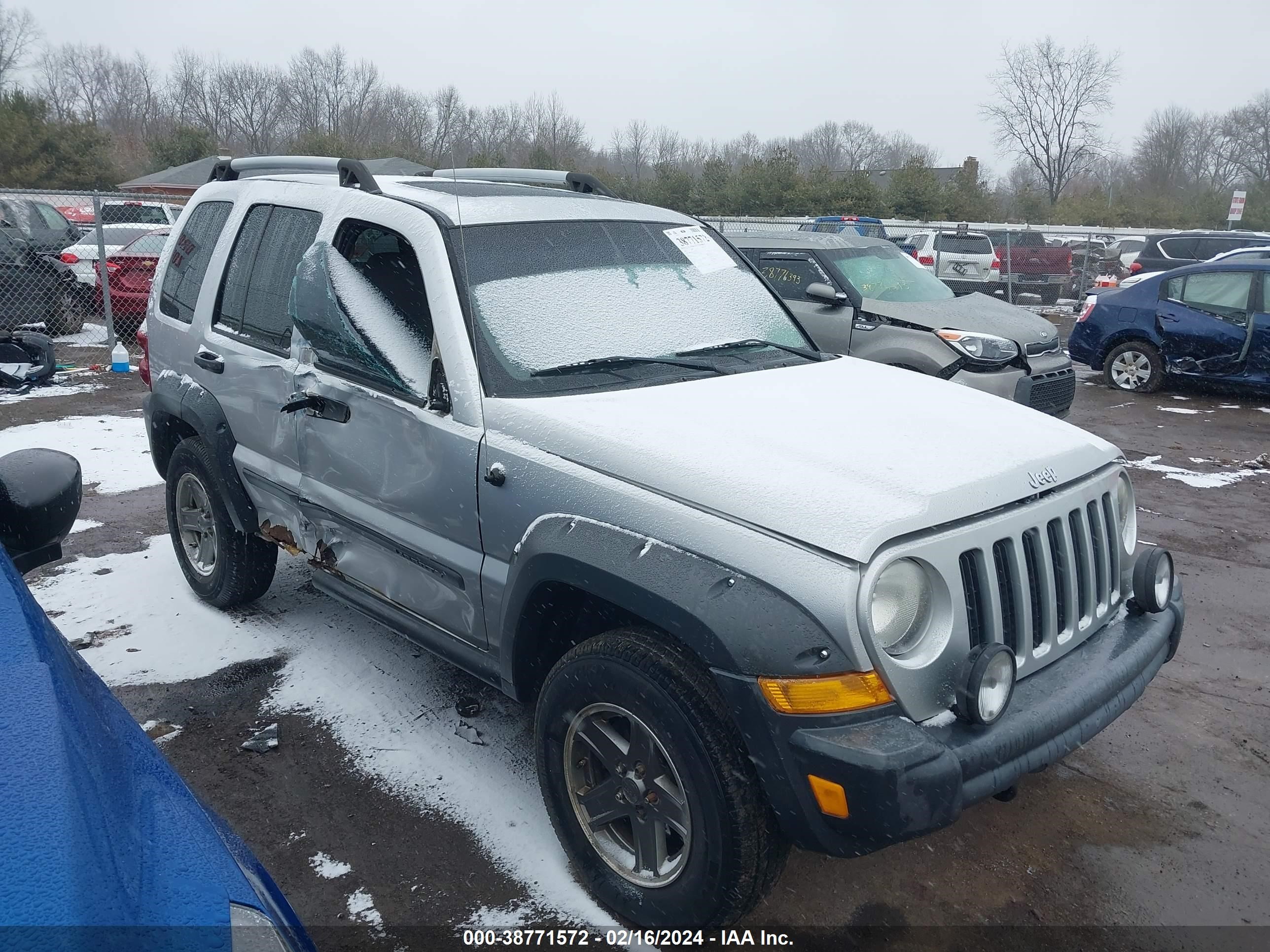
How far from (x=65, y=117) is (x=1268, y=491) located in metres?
37.8

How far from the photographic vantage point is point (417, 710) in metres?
3.85

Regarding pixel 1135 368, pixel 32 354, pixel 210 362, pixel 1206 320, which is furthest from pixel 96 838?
pixel 1135 368

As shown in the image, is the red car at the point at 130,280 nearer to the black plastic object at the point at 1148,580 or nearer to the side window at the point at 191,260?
the side window at the point at 191,260

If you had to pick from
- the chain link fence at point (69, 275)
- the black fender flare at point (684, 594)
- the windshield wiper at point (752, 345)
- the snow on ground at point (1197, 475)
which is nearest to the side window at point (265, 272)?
the windshield wiper at point (752, 345)

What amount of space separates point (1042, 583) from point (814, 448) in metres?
0.72

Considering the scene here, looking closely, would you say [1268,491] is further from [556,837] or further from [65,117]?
[65,117]

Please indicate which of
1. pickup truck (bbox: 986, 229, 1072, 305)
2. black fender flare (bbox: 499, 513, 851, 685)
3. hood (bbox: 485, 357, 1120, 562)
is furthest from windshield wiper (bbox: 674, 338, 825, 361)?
pickup truck (bbox: 986, 229, 1072, 305)

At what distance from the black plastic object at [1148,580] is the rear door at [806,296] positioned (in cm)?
522

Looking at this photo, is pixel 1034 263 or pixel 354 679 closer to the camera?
pixel 354 679

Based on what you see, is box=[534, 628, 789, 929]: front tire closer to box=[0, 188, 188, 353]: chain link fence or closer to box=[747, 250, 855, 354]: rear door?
box=[747, 250, 855, 354]: rear door

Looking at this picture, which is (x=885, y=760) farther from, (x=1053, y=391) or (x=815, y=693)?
(x=1053, y=391)

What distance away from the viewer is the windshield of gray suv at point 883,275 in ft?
28.4

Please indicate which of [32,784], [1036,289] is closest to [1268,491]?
[32,784]

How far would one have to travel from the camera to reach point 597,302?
3.35m
